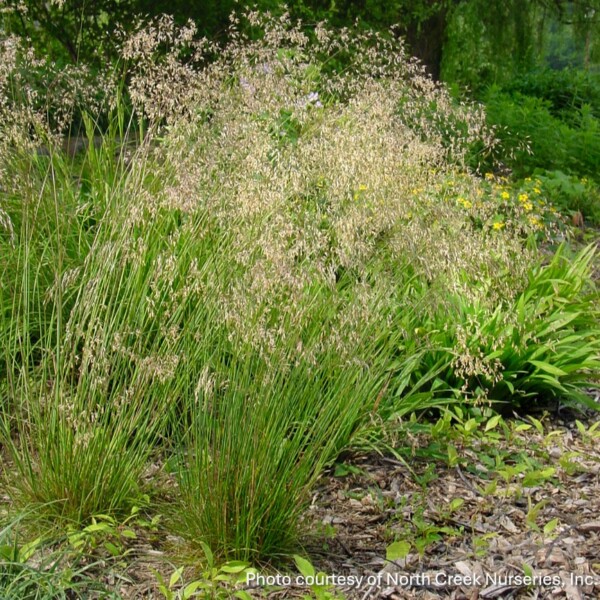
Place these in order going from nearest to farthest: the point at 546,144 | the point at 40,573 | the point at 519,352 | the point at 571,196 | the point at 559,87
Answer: the point at 40,573, the point at 519,352, the point at 571,196, the point at 546,144, the point at 559,87

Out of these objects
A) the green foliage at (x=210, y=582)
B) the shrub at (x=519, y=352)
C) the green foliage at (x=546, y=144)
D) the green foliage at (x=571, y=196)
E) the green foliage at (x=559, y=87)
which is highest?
the green foliage at (x=559, y=87)

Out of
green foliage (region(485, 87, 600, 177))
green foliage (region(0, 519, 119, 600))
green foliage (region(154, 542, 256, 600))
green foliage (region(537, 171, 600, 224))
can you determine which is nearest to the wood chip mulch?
green foliage (region(154, 542, 256, 600))

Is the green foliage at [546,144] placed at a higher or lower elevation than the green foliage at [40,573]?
higher

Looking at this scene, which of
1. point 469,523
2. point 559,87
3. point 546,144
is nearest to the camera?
point 469,523

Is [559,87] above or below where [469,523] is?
above

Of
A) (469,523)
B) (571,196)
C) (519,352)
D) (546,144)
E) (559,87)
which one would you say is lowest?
(469,523)

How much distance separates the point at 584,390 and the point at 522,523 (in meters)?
1.27

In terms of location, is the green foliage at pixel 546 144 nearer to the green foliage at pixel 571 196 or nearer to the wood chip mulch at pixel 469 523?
the green foliage at pixel 571 196

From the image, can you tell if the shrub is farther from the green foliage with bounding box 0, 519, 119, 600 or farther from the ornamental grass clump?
the green foliage with bounding box 0, 519, 119, 600

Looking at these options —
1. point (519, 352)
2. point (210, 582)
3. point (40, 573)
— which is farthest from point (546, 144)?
point (40, 573)

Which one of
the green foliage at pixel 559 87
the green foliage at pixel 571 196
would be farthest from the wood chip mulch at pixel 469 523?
the green foliage at pixel 559 87

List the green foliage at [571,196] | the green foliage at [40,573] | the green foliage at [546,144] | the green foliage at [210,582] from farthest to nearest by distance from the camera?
the green foliage at [546,144]
the green foliage at [571,196]
the green foliage at [210,582]
the green foliage at [40,573]

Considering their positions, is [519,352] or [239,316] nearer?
[239,316]

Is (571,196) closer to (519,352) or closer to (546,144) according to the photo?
(546,144)
